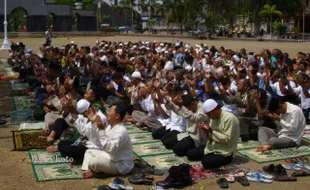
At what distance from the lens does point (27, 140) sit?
796cm

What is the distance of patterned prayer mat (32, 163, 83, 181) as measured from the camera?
20.1 ft

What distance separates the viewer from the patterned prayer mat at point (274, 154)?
692 centimetres

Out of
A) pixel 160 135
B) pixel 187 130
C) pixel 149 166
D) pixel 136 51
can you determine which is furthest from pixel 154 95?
pixel 136 51

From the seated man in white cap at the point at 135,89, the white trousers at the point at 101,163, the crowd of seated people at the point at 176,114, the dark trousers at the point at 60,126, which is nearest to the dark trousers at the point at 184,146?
the crowd of seated people at the point at 176,114

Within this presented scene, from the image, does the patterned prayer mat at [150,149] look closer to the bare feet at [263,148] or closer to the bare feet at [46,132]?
the bare feet at [263,148]

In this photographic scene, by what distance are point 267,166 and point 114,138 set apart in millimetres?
2201

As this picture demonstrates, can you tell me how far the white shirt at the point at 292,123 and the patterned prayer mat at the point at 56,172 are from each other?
3.27 m

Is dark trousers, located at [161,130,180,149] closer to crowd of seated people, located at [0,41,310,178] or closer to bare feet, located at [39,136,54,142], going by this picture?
crowd of seated people, located at [0,41,310,178]

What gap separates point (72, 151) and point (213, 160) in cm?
200

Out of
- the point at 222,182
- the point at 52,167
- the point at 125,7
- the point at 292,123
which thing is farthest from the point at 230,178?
the point at 125,7

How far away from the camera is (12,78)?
16.3 m

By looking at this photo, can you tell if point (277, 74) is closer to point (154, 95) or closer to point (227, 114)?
point (154, 95)

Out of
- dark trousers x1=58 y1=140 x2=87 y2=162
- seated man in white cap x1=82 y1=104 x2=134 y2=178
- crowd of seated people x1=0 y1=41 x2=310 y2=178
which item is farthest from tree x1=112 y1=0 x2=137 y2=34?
seated man in white cap x1=82 y1=104 x2=134 y2=178

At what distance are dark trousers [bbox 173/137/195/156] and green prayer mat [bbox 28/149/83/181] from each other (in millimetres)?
1539
